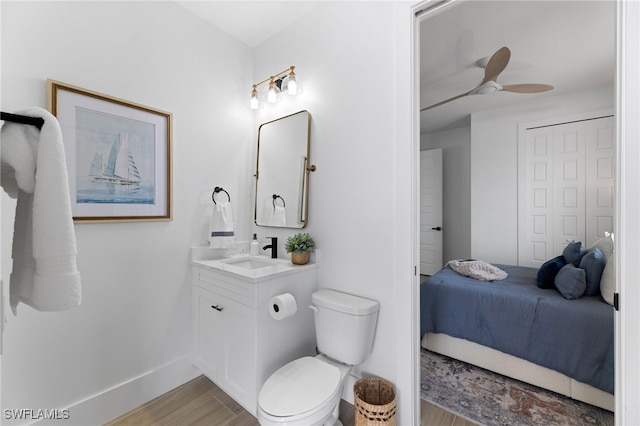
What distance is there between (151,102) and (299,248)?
1.33 meters

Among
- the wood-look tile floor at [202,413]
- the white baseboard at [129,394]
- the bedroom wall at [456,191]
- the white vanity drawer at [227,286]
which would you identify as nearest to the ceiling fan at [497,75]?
the bedroom wall at [456,191]

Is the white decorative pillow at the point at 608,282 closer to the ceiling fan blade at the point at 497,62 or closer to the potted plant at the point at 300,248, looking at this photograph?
the ceiling fan blade at the point at 497,62

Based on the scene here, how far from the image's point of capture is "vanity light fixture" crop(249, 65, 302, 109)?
6.44 ft

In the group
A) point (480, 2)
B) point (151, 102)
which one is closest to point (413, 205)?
point (480, 2)

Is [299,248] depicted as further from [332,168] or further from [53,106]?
[53,106]

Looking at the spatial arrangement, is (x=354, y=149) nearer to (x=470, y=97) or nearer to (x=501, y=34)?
(x=501, y=34)

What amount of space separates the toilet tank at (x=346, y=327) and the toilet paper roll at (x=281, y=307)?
7.5 inches

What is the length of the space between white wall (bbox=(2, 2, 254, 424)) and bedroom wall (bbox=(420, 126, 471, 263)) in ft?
11.6

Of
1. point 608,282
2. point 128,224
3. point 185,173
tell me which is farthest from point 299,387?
point 608,282

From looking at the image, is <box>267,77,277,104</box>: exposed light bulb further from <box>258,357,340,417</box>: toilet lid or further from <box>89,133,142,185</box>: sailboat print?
<box>258,357,340,417</box>: toilet lid

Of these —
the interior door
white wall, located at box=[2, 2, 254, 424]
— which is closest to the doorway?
the interior door

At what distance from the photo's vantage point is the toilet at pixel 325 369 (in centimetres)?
122

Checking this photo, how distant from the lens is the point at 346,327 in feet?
5.05

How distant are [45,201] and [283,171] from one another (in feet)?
5.02
